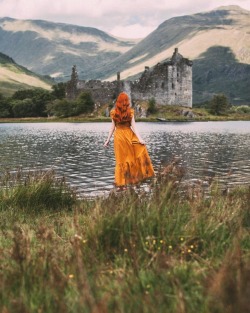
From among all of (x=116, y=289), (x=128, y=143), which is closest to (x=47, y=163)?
(x=128, y=143)

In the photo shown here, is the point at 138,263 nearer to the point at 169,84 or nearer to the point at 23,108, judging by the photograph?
the point at 169,84

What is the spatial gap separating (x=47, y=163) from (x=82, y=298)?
64.8ft

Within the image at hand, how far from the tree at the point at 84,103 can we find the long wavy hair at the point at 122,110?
7709 centimetres

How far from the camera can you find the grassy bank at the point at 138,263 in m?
3.19

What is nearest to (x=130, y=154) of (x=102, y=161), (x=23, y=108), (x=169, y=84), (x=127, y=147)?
(x=127, y=147)

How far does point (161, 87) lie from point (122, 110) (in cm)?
8412

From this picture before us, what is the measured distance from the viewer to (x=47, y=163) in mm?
22562

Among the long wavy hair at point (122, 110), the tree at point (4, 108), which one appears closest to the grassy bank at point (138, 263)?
the long wavy hair at point (122, 110)

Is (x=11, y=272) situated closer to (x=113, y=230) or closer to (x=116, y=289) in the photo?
(x=116, y=289)

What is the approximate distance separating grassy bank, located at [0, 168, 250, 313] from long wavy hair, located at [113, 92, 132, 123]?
15.4 ft

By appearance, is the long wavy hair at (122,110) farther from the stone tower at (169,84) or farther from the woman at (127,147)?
the stone tower at (169,84)

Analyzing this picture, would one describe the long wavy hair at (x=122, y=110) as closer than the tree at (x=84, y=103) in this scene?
Yes

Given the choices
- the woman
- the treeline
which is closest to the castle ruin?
the treeline

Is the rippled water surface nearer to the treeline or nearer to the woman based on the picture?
the woman
